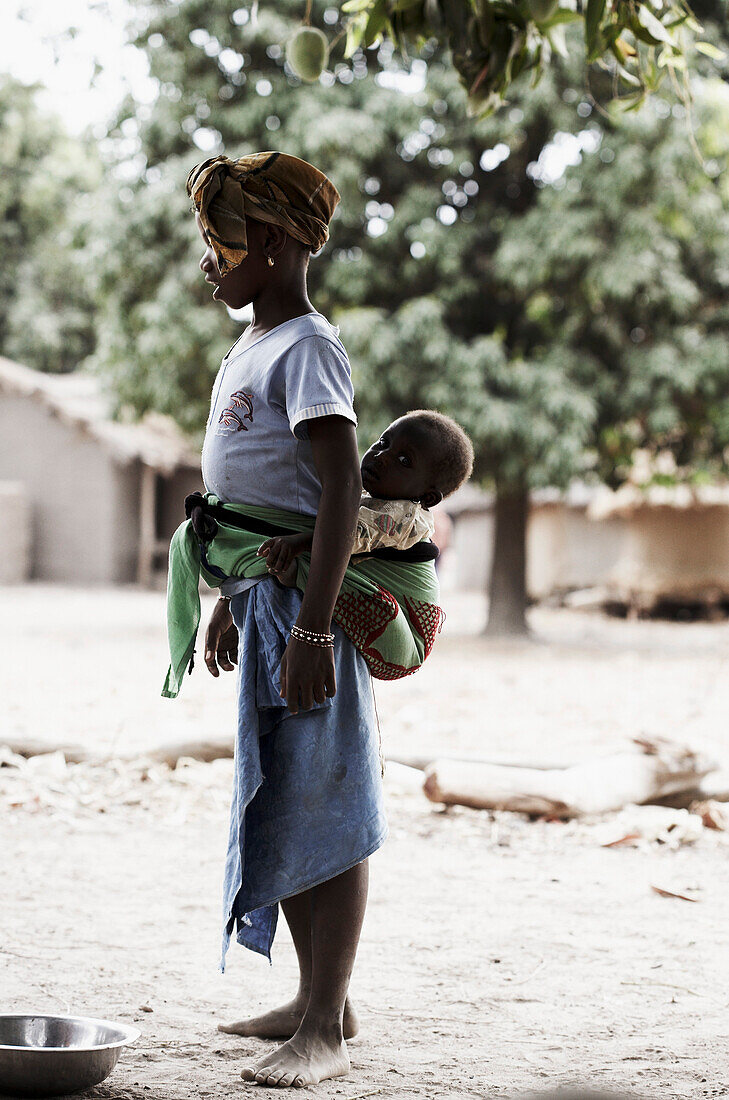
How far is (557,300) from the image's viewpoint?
1239cm

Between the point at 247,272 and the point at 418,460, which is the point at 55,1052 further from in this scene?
the point at 247,272

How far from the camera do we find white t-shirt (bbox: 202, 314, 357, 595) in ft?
7.53

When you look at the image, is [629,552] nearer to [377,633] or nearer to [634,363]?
[634,363]

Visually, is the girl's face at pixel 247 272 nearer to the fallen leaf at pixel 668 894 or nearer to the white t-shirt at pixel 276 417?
the white t-shirt at pixel 276 417

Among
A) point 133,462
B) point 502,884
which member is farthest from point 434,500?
point 133,462

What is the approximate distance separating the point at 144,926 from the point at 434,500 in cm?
180

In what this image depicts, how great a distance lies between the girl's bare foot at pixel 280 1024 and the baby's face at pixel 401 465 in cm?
117

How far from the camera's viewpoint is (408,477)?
244 centimetres

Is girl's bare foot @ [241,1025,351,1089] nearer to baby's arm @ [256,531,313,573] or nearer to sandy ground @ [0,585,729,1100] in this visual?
sandy ground @ [0,585,729,1100]

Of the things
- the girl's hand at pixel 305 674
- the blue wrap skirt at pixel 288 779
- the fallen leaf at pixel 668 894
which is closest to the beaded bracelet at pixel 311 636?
the girl's hand at pixel 305 674

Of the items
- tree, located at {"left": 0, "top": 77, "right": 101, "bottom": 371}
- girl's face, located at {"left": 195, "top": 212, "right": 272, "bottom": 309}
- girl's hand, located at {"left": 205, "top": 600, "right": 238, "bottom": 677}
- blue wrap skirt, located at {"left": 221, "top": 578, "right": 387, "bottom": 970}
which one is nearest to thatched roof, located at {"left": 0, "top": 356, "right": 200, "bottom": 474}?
tree, located at {"left": 0, "top": 77, "right": 101, "bottom": 371}

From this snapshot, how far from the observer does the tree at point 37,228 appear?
2514 cm

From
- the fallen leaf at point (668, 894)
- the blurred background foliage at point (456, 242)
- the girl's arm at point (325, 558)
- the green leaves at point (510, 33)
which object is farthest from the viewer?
the blurred background foliage at point (456, 242)

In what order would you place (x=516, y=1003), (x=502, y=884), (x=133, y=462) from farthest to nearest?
(x=133, y=462), (x=502, y=884), (x=516, y=1003)
